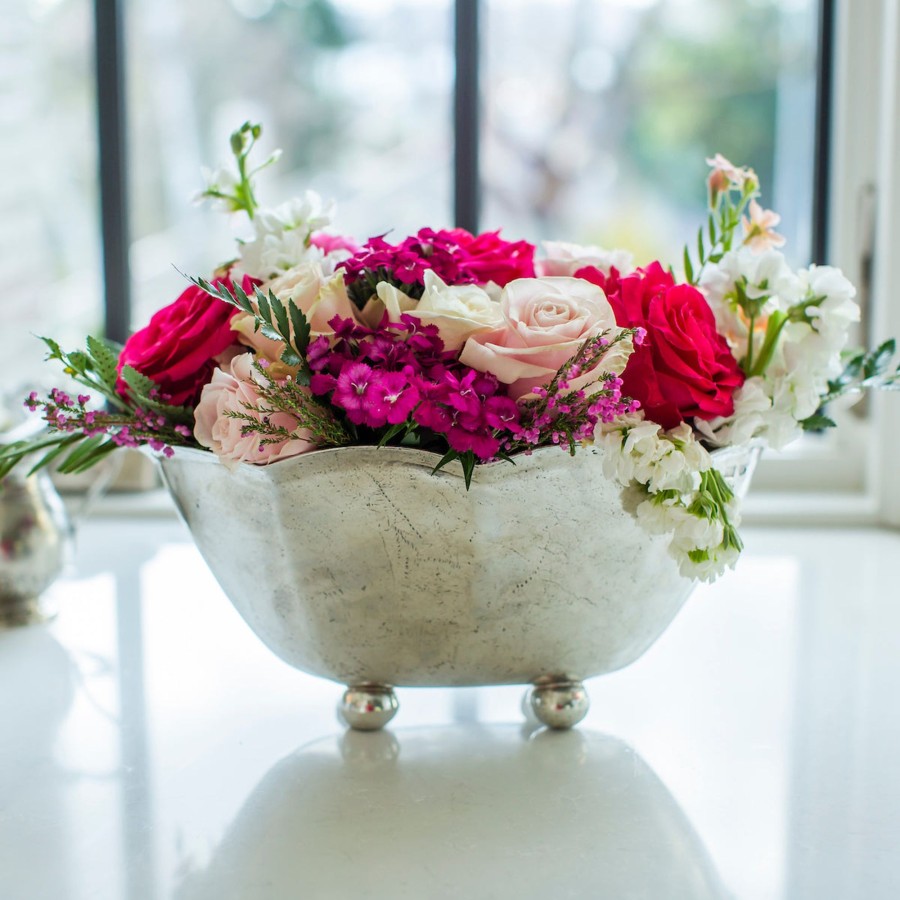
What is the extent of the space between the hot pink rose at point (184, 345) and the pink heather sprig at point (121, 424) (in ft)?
0.06

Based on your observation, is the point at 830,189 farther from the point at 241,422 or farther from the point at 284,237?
the point at 241,422

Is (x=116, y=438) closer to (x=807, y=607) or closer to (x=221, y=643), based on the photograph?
(x=221, y=643)

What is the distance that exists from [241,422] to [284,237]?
163mm

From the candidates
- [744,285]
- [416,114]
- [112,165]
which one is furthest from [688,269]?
[416,114]

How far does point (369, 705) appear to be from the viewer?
2.16ft

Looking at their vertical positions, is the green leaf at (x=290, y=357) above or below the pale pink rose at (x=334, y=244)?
below

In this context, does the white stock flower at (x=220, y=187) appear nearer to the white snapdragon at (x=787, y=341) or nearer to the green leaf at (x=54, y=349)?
the green leaf at (x=54, y=349)

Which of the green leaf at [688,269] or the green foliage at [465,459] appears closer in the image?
the green foliage at [465,459]

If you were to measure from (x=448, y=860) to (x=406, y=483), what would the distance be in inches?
7.5

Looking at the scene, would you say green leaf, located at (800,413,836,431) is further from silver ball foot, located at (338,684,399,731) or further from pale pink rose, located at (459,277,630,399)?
silver ball foot, located at (338,684,399,731)

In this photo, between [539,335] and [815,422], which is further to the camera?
[815,422]

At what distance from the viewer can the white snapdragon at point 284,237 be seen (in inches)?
26.0

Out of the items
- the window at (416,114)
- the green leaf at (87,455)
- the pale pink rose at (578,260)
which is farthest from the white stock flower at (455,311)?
the window at (416,114)

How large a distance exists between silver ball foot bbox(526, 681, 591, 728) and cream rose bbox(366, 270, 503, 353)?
0.24 metres
